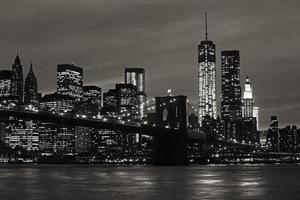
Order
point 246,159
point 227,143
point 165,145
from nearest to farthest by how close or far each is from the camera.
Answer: point 165,145 < point 227,143 < point 246,159

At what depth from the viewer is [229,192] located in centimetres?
4375

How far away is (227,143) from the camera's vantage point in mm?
125812

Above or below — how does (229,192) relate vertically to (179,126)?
below

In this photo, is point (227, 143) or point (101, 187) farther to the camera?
point (227, 143)

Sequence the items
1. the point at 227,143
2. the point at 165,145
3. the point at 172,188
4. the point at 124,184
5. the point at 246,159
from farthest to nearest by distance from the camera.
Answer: the point at 246,159 < the point at 227,143 < the point at 165,145 < the point at 124,184 < the point at 172,188

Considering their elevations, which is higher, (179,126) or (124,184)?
(179,126)

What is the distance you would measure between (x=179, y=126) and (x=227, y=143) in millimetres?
25650

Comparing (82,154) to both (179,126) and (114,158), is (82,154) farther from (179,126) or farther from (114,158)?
(179,126)

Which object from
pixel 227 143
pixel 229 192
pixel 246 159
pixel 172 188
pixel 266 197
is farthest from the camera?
pixel 246 159

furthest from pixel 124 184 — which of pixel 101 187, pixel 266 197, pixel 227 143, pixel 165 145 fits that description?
pixel 227 143

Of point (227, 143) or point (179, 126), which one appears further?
point (227, 143)

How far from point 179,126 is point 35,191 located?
2323 inches

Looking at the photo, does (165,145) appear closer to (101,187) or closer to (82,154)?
(101,187)

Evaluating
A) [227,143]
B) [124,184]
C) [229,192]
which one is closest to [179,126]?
[227,143]
